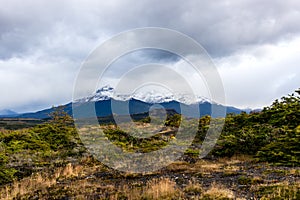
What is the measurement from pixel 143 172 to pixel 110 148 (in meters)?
9.00

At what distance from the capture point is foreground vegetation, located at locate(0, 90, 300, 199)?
12.1 metres

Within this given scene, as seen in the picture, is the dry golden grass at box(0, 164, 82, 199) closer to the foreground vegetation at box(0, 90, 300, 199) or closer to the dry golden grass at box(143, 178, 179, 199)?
the foreground vegetation at box(0, 90, 300, 199)

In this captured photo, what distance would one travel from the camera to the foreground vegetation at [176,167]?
12.1 meters

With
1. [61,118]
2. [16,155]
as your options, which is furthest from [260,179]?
[61,118]

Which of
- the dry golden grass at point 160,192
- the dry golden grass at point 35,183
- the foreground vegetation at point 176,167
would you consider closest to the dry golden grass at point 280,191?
the foreground vegetation at point 176,167

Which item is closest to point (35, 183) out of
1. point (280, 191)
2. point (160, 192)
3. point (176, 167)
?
point (160, 192)

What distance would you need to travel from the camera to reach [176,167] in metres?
18.6

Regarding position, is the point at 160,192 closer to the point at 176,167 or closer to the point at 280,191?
the point at 280,191

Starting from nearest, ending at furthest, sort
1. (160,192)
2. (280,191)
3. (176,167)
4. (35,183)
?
1. (280,191)
2. (160,192)
3. (35,183)
4. (176,167)

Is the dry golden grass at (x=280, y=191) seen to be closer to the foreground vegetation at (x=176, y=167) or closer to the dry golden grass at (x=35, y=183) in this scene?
the foreground vegetation at (x=176, y=167)

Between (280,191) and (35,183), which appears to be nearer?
(280,191)

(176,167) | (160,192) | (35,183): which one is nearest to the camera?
(160,192)

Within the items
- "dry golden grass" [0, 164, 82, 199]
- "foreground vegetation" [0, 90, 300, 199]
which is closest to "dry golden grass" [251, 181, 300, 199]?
"foreground vegetation" [0, 90, 300, 199]

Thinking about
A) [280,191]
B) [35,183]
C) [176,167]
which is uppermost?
[280,191]
